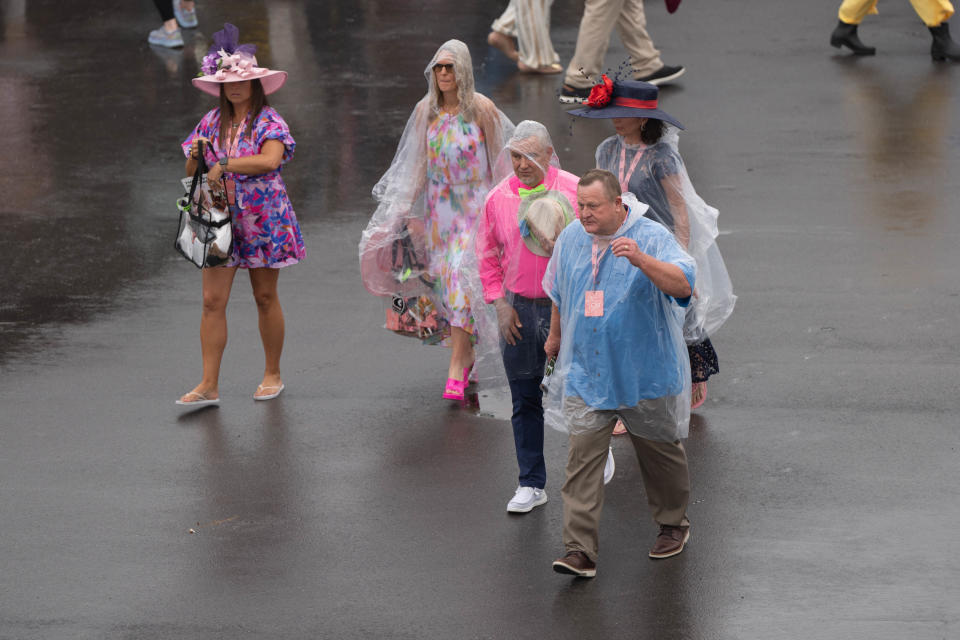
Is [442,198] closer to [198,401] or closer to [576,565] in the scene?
[198,401]

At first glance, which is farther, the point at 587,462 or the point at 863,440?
the point at 863,440

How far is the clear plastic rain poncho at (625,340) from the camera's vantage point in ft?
17.9

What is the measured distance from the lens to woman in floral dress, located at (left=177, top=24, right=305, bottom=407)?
24.0ft

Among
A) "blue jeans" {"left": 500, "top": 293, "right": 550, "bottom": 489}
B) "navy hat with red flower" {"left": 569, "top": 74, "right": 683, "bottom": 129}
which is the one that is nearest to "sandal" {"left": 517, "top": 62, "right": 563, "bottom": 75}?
"navy hat with red flower" {"left": 569, "top": 74, "right": 683, "bottom": 129}

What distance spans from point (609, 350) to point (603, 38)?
323 inches

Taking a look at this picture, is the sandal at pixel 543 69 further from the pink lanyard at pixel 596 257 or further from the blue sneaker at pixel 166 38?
the pink lanyard at pixel 596 257

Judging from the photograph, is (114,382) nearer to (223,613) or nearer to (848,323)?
(223,613)

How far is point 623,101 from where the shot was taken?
21.5 feet

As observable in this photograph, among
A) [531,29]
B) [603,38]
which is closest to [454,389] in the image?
[603,38]

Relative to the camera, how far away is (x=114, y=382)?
785cm

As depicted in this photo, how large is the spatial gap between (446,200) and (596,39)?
6047 mm

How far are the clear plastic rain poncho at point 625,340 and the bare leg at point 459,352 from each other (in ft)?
6.67

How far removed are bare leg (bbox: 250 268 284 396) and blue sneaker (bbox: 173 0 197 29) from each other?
9.18m

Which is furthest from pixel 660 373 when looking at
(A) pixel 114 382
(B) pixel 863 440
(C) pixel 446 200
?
(A) pixel 114 382
